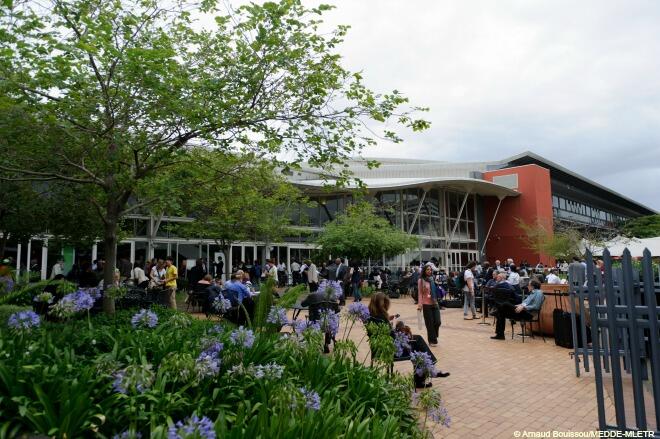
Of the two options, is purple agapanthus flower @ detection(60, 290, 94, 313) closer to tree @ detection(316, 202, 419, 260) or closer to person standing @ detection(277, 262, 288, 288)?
tree @ detection(316, 202, 419, 260)

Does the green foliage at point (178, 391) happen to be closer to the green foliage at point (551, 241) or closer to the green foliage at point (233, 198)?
the green foliage at point (233, 198)

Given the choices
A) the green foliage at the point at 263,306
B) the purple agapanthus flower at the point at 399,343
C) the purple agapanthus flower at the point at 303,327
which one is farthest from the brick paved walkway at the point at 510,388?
the green foliage at the point at 263,306

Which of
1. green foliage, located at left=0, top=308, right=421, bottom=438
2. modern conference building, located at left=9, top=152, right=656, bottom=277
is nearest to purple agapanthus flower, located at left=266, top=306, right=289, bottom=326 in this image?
green foliage, located at left=0, top=308, right=421, bottom=438

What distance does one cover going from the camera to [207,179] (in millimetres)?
7750

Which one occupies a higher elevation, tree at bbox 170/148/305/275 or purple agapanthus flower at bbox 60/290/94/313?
tree at bbox 170/148/305/275

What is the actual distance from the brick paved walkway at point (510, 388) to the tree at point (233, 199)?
391cm

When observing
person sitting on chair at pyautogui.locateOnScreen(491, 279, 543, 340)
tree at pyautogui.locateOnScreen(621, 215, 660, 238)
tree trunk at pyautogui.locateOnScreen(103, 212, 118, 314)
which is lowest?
person sitting on chair at pyautogui.locateOnScreen(491, 279, 543, 340)

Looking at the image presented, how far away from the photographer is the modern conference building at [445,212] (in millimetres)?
26672

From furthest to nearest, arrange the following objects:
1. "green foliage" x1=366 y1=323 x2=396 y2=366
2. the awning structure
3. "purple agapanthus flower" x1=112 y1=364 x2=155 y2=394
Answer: the awning structure, "green foliage" x1=366 y1=323 x2=396 y2=366, "purple agapanthus flower" x1=112 y1=364 x2=155 y2=394

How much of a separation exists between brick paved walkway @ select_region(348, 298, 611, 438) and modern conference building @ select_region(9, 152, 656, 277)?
17322 mm

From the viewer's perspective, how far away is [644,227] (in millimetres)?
56750

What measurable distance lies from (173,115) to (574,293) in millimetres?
6227

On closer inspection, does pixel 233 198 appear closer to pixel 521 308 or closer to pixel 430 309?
pixel 430 309

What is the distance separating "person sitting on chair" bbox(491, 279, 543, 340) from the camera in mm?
8938
